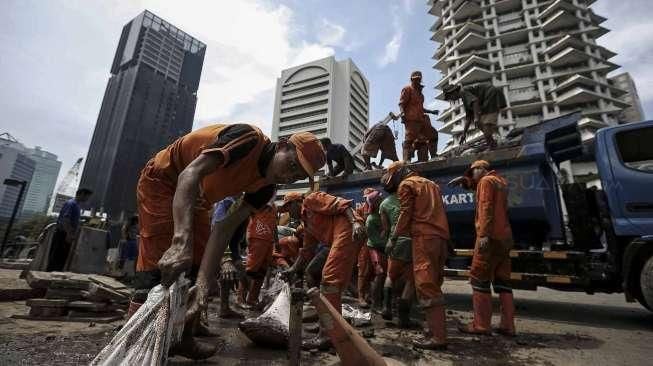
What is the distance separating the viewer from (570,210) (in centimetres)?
448

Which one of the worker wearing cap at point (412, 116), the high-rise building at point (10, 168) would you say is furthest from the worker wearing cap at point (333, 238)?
the high-rise building at point (10, 168)

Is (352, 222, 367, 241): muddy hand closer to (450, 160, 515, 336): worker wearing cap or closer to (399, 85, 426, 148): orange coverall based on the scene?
(450, 160, 515, 336): worker wearing cap

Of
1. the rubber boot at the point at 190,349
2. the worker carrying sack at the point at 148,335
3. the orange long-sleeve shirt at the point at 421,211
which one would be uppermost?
the orange long-sleeve shirt at the point at 421,211

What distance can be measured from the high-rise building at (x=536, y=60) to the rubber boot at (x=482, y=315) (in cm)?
4148

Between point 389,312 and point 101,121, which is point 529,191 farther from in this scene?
point 101,121

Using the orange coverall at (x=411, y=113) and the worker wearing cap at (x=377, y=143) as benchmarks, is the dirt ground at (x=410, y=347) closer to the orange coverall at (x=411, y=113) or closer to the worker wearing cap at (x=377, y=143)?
the orange coverall at (x=411, y=113)

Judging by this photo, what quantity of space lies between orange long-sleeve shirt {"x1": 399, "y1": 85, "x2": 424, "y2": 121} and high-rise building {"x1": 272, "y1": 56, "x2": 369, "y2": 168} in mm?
59163

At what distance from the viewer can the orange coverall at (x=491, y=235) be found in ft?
11.0

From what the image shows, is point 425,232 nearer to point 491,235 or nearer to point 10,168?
point 491,235

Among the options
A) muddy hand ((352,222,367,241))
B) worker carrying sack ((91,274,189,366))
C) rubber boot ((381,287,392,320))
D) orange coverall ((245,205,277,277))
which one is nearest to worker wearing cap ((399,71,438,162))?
rubber boot ((381,287,392,320))

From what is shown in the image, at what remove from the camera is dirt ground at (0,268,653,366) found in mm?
2152

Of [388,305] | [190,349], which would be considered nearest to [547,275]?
[388,305]

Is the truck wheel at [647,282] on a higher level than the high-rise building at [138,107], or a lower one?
lower

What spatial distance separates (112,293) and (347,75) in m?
74.0
